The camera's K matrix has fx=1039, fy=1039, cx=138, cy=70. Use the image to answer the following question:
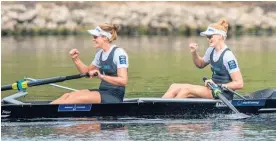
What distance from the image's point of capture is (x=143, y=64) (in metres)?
28.2

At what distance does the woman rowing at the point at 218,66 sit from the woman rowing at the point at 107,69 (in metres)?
1.01

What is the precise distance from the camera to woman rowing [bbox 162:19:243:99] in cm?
1566

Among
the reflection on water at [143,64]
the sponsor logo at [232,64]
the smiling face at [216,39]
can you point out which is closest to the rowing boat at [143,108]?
the sponsor logo at [232,64]

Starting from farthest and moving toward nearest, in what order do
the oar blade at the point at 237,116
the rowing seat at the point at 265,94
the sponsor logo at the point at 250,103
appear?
the rowing seat at the point at 265,94
the sponsor logo at the point at 250,103
the oar blade at the point at 237,116

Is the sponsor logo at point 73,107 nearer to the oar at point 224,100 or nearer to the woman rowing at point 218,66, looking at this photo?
the woman rowing at point 218,66

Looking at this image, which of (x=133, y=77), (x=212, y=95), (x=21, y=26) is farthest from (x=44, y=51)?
(x=212, y=95)

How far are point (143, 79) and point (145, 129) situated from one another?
8035 mm

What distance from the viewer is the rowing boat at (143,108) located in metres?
15.4

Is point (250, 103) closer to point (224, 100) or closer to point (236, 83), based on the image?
point (236, 83)

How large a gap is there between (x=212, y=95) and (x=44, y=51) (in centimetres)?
1897

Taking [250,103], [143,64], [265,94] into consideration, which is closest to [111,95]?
[250,103]

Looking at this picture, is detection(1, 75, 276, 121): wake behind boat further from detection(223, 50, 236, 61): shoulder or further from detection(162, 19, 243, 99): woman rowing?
detection(223, 50, 236, 61): shoulder

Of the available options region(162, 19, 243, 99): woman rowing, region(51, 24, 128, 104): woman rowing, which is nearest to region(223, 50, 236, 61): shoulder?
region(162, 19, 243, 99): woman rowing

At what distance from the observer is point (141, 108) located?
1562cm
